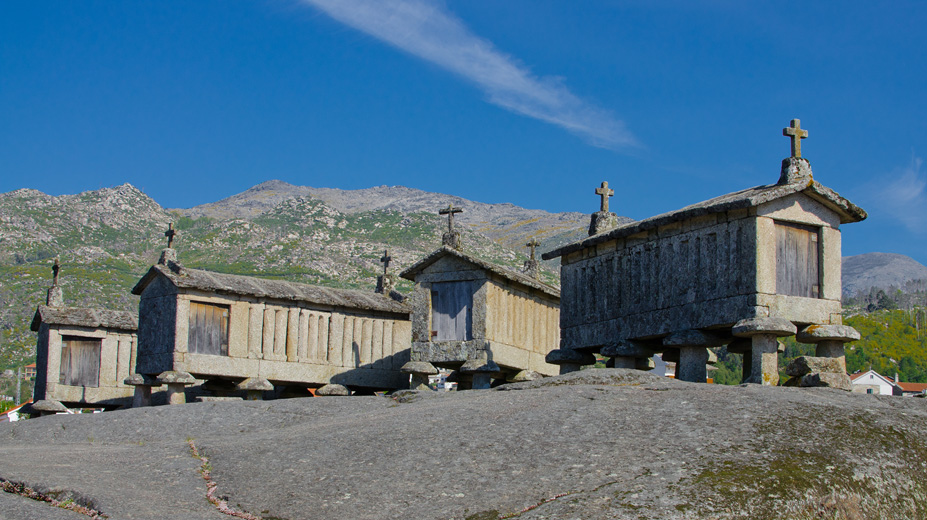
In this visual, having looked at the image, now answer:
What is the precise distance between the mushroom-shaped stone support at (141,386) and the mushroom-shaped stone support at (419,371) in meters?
5.15

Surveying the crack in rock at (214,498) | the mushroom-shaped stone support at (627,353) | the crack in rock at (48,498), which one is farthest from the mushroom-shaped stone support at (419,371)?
the crack in rock at (48,498)

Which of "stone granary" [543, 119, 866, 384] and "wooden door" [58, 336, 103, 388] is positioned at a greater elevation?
"stone granary" [543, 119, 866, 384]

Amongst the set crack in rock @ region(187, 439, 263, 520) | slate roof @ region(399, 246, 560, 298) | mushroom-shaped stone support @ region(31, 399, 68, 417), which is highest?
slate roof @ region(399, 246, 560, 298)

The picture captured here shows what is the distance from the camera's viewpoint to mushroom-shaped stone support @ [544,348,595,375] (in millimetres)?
19719

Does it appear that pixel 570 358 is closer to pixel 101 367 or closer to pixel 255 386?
pixel 255 386

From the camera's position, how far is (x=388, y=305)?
930 inches

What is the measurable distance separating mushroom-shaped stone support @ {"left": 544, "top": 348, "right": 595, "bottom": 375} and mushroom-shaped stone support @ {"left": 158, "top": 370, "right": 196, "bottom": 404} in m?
6.88

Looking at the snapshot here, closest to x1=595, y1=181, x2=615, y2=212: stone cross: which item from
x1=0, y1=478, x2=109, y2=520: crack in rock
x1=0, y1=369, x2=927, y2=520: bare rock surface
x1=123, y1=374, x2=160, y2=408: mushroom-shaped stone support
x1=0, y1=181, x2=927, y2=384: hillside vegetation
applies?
x1=0, y1=369, x2=927, y2=520: bare rock surface

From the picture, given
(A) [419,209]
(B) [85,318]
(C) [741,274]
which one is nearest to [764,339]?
(C) [741,274]

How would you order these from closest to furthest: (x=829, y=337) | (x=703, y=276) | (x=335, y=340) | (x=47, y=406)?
(x=829, y=337)
(x=703, y=276)
(x=335, y=340)
(x=47, y=406)

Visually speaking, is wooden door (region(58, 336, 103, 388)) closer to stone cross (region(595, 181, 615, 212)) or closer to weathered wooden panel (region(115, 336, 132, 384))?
weathered wooden panel (region(115, 336, 132, 384))

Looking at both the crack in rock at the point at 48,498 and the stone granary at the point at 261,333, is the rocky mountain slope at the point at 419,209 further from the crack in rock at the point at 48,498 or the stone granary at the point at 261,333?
the crack in rock at the point at 48,498

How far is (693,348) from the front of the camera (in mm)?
16781

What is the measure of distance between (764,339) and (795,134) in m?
3.45
